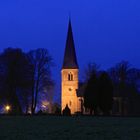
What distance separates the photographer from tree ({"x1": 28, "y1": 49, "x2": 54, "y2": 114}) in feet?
322

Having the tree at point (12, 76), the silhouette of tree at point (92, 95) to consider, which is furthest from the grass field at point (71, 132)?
the silhouette of tree at point (92, 95)

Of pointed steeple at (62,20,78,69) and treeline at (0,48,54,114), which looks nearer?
treeline at (0,48,54,114)

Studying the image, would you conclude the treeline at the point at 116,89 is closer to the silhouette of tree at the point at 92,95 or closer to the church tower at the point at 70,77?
the silhouette of tree at the point at 92,95

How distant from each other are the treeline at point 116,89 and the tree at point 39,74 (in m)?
7.79

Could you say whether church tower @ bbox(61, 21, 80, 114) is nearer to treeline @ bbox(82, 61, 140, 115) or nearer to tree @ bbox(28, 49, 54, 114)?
treeline @ bbox(82, 61, 140, 115)

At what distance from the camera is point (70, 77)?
506 feet

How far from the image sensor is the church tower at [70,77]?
151 metres

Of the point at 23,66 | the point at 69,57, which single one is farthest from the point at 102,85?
the point at 69,57

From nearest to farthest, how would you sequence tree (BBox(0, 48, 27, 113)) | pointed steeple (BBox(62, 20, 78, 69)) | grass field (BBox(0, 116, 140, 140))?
grass field (BBox(0, 116, 140, 140)), tree (BBox(0, 48, 27, 113)), pointed steeple (BBox(62, 20, 78, 69))

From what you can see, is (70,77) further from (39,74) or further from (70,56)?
(39,74)

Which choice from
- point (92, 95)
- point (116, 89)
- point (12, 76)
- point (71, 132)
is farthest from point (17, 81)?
point (71, 132)

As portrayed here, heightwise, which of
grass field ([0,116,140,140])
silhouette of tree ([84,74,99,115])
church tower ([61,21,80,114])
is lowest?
grass field ([0,116,140,140])

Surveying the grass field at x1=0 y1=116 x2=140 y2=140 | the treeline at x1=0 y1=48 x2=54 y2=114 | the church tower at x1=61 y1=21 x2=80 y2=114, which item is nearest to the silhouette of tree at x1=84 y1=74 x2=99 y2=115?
the treeline at x1=0 y1=48 x2=54 y2=114

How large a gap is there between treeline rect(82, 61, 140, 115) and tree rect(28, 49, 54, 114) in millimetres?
7790
